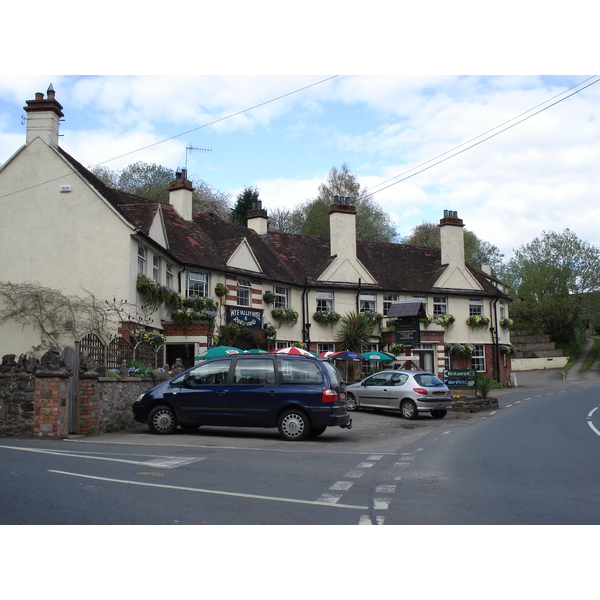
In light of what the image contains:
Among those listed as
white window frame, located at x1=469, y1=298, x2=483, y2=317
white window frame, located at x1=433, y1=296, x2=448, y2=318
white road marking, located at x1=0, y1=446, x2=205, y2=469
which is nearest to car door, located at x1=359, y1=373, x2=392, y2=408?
white road marking, located at x1=0, y1=446, x2=205, y2=469

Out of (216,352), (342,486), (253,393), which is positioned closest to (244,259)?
(216,352)

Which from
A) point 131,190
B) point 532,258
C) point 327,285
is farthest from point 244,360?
point 532,258

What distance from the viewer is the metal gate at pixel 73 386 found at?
543 inches

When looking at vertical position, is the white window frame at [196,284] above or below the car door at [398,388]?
above

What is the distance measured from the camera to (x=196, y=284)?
27.9m

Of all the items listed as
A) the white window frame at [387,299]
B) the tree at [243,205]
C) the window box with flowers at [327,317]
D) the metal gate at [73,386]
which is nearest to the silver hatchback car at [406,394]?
the metal gate at [73,386]

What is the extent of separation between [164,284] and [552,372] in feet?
125

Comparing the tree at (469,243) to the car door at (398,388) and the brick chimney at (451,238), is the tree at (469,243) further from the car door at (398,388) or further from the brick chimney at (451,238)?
the car door at (398,388)

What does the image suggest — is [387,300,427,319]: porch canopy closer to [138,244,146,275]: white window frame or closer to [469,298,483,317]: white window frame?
[469,298,483,317]: white window frame

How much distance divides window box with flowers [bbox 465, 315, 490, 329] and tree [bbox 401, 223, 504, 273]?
23519 mm

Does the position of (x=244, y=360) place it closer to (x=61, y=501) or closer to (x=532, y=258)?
(x=61, y=501)

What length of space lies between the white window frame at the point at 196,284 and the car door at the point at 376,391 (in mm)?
9017

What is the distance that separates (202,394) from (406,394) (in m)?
9.00

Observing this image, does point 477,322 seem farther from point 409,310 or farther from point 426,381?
point 426,381
